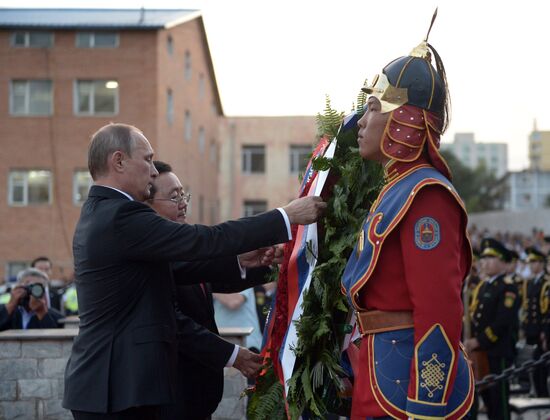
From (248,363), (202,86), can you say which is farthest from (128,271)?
(202,86)

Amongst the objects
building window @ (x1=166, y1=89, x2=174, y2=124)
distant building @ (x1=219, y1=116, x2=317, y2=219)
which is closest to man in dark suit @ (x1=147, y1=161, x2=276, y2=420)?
building window @ (x1=166, y1=89, x2=174, y2=124)

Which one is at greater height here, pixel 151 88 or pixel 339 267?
pixel 151 88

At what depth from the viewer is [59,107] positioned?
94.8 feet

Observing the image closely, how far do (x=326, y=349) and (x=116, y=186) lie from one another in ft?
4.23

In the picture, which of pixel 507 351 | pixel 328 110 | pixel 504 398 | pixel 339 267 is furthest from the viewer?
pixel 507 351

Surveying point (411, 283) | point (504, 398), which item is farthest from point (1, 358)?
point (504, 398)

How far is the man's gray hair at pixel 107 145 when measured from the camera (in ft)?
12.7

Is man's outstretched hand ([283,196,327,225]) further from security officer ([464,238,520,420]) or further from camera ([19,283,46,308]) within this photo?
security officer ([464,238,520,420])

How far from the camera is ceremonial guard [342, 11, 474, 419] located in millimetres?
3211

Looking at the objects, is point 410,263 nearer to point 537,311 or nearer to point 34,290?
point 34,290

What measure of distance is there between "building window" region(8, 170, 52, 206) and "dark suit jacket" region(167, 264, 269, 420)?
25.5 metres

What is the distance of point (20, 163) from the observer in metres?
29.1

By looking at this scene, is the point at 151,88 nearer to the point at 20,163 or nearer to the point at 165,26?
the point at 165,26

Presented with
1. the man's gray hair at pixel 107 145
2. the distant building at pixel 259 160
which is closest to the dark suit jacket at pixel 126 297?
the man's gray hair at pixel 107 145
